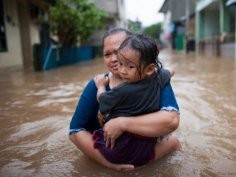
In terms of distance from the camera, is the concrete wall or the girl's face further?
the concrete wall

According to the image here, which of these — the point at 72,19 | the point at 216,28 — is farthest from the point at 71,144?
the point at 216,28

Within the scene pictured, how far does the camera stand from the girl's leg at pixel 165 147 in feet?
10.3

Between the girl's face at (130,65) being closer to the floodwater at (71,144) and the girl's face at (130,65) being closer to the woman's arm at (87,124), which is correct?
the woman's arm at (87,124)

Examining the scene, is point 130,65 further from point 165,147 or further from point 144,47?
point 165,147

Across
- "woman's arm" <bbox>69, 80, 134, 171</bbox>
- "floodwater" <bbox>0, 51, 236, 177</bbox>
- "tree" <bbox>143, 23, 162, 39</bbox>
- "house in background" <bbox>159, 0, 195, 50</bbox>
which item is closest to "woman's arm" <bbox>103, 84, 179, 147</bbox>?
"woman's arm" <bbox>69, 80, 134, 171</bbox>

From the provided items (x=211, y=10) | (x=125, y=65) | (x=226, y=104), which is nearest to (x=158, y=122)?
(x=125, y=65)

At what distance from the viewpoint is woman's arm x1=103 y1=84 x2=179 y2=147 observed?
269 cm

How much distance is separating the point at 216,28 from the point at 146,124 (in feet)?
87.0

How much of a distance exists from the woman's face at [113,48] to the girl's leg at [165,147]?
72cm

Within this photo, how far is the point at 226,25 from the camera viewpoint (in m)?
21.4

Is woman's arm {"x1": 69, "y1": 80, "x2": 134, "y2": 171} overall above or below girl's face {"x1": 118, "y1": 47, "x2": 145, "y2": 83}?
below

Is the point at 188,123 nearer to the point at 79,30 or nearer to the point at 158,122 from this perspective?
the point at 158,122

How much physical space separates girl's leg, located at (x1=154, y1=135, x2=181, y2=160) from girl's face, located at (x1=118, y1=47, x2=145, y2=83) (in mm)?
744

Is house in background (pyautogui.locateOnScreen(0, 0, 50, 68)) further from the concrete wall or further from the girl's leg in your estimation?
the girl's leg
